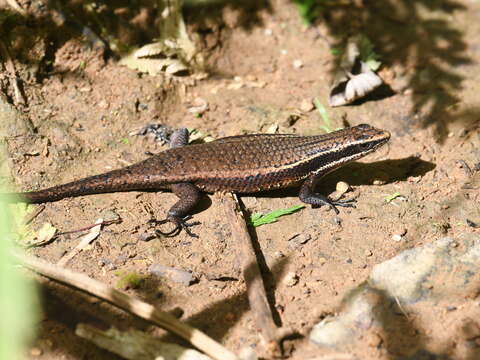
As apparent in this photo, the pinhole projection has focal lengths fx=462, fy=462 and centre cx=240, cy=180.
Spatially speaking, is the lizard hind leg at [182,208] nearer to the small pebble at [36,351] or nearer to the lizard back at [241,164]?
the lizard back at [241,164]

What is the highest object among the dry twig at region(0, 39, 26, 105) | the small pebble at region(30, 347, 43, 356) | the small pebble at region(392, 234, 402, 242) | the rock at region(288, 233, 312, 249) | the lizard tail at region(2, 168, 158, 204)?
the dry twig at region(0, 39, 26, 105)

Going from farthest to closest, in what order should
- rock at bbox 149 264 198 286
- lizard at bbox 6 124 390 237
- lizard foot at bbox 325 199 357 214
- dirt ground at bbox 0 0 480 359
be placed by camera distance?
lizard foot at bbox 325 199 357 214, lizard at bbox 6 124 390 237, rock at bbox 149 264 198 286, dirt ground at bbox 0 0 480 359

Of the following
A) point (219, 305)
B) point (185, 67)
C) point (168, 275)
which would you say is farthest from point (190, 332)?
point (185, 67)

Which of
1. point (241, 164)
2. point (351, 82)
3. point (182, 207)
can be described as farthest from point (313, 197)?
point (351, 82)

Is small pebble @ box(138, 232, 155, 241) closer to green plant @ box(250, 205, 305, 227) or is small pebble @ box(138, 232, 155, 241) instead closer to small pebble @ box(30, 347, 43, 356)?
green plant @ box(250, 205, 305, 227)

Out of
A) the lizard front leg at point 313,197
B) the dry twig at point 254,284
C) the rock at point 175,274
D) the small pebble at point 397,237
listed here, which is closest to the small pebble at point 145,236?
the rock at point 175,274

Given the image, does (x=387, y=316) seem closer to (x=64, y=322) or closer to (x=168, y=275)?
(x=168, y=275)

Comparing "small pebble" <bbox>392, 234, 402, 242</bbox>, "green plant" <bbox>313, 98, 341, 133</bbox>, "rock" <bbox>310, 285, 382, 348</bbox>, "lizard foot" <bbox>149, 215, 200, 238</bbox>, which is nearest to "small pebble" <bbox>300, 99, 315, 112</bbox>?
"green plant" <bbox>313, 98, 341, 133</bbox>
